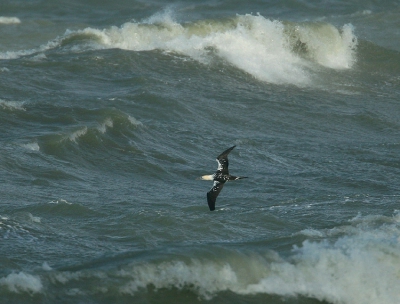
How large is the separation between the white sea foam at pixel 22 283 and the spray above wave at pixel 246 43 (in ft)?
48.3

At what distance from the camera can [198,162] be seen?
16.0 metres

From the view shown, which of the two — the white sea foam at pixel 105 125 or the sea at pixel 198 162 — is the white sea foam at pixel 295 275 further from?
the white sea foam at pixel 105 125

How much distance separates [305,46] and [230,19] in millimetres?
2515

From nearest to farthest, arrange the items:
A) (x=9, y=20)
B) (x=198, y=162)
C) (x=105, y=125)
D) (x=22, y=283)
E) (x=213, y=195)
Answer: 1. (x=22, y=283)
2. (x=213, y=195)
3. (x=198, y=162)
4. (x=105, y=125)
5. (x=9, y=20)

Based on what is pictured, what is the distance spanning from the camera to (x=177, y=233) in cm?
1148

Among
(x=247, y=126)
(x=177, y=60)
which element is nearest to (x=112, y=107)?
(x=247, y=126)

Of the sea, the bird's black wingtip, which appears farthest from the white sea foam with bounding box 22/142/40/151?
the bird's black wingtip

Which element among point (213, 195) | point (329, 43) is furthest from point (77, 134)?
point (329, 43)

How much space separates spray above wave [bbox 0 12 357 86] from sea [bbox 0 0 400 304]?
64 mm

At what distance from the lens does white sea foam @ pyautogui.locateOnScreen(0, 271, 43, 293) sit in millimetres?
9016

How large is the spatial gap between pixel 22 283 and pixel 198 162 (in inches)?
287

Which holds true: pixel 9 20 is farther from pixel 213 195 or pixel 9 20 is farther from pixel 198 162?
pixel 213 195

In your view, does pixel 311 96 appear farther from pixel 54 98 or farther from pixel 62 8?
pixel 62 8

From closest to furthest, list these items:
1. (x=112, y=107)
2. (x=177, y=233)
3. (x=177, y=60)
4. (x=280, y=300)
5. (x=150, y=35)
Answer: (x=280, y=300), (x=177, y=233), (x=112, y=107), (x=177, y=60), (x=150, y=35)
